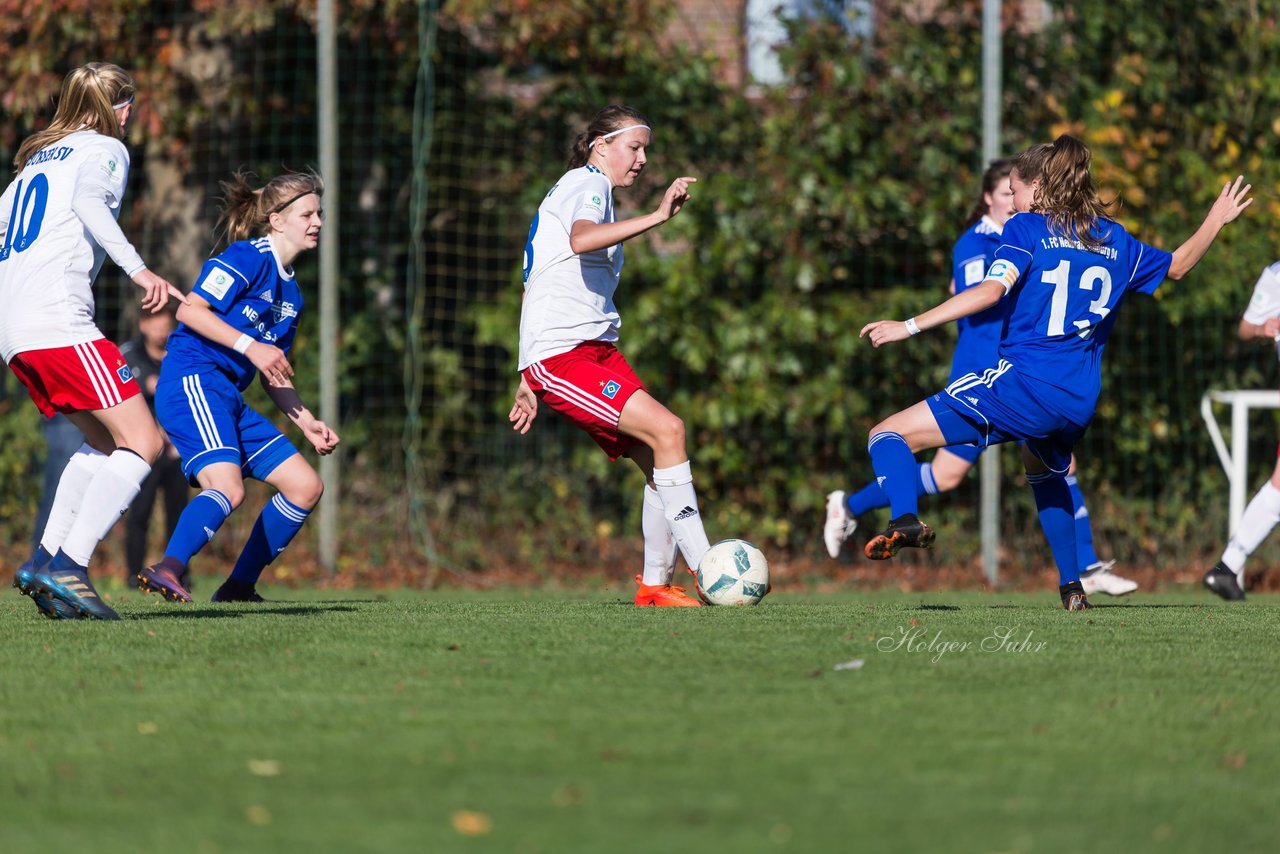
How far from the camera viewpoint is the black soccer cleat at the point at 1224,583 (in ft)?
25.4

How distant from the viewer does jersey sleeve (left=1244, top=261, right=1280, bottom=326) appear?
790 centimetres

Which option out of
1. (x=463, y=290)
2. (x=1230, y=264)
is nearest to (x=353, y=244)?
(x=463, y=290)

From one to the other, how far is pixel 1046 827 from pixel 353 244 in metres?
9.22

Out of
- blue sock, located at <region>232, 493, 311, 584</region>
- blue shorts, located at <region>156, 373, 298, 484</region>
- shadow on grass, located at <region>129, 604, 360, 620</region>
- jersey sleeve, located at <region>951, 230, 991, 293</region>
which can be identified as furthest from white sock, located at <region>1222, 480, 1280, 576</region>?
blue shorts, located at <region>156, 373, 298, 484</region>

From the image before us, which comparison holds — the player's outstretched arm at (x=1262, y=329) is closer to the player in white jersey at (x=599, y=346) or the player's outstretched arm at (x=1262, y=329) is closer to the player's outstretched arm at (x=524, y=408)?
the player in white jersey at (x=599, y=346)

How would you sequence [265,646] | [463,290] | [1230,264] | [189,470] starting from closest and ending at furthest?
1. [265,646]
2. [189,470]
3. [1230,264]
4. [463,290]

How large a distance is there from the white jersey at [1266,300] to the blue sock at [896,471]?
2.62 m

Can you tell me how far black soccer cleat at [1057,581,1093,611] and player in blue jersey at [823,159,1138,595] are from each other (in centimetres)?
51

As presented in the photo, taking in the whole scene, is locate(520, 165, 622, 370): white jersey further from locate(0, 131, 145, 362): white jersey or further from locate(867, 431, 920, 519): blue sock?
locate(0, 131, 145, 362): white jersey

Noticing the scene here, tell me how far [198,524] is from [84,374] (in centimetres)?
120

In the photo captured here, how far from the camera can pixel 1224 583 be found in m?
7.74

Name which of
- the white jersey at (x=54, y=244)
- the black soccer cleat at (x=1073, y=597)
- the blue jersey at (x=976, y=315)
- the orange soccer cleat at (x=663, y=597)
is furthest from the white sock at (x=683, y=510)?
the white jersey at (x=54, y=244)

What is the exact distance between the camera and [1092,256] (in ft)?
20.5

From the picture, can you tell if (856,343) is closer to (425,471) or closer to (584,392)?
(425,471)
